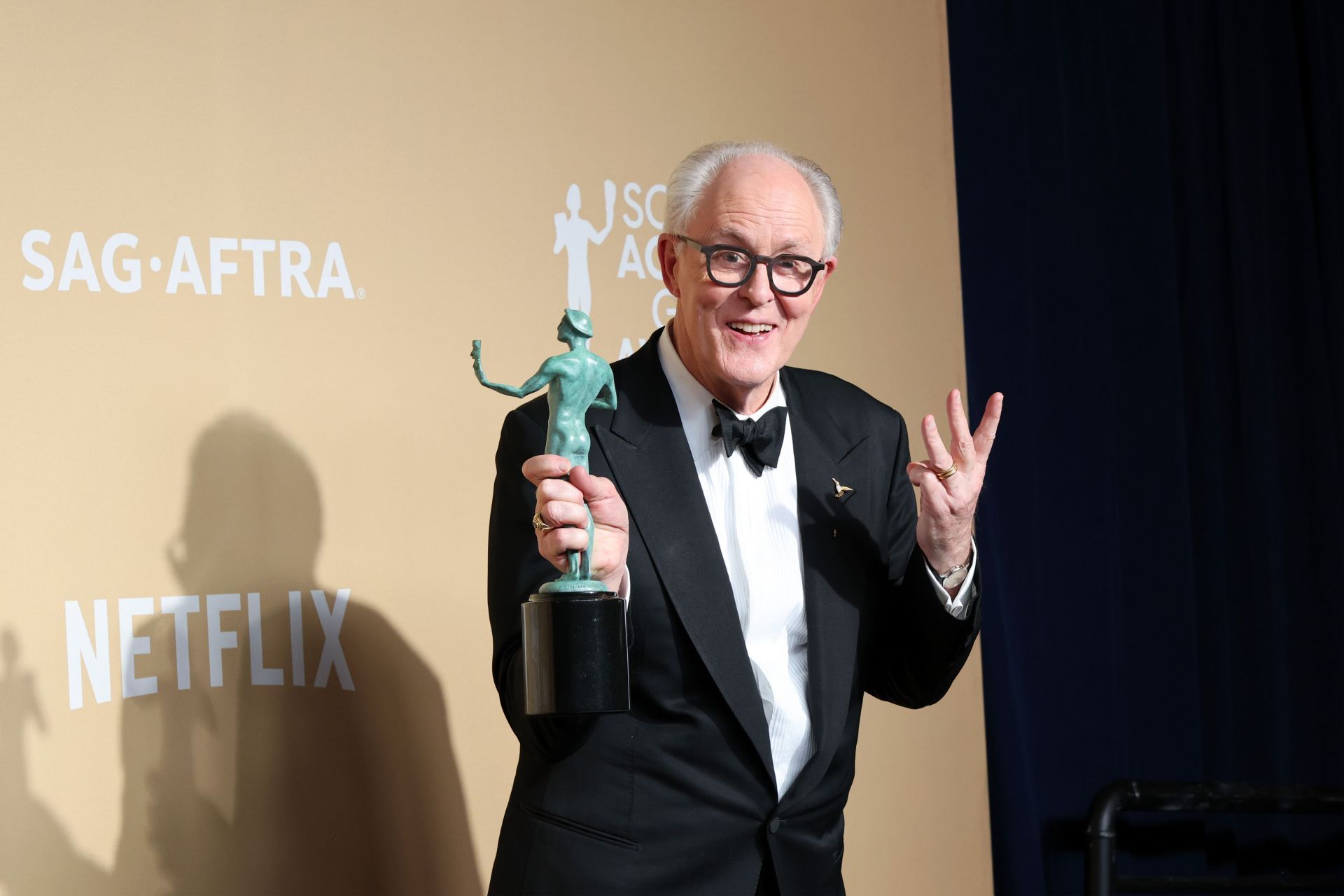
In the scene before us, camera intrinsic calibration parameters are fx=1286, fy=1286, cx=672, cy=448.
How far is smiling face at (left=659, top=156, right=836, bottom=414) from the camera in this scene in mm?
1740

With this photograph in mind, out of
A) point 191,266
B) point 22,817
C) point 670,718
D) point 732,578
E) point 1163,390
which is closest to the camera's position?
point 670,718

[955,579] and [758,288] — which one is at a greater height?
[758,288]

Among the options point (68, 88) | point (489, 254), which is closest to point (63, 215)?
point (68, 88)

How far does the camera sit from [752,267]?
174 cm

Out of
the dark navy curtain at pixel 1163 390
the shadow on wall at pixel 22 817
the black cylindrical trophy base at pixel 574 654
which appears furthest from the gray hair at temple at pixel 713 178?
the dark navy curtain at pixel 1163 390

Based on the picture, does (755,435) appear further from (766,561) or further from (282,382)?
(282,382)

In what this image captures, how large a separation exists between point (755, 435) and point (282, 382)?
0.95 m

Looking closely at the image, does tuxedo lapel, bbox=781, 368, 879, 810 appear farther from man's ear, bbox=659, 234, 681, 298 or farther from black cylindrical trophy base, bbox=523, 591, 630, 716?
black cylindrical trophy base, bbox=523, 591, 630, 716

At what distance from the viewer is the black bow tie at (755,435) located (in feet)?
5.86

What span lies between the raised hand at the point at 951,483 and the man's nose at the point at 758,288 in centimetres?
27

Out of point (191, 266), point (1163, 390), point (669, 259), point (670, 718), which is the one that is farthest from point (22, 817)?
point (1163, 390)

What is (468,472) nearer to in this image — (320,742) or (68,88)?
(320,742)

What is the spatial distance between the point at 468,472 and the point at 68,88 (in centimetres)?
94

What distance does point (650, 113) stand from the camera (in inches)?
105
